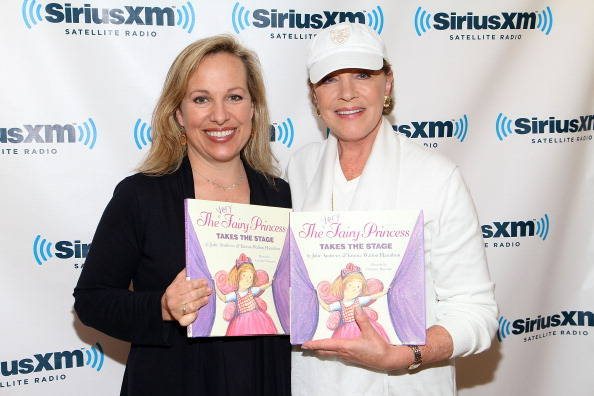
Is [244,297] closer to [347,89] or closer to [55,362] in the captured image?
[347,89]

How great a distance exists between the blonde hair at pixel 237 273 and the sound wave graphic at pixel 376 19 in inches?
54.5

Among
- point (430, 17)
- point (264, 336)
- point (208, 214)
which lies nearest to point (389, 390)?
point (264, 336)

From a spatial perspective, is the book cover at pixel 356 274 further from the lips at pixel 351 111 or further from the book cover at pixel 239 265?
the lips at pixel 351 111

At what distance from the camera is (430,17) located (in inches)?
109

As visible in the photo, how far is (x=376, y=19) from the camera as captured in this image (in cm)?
273

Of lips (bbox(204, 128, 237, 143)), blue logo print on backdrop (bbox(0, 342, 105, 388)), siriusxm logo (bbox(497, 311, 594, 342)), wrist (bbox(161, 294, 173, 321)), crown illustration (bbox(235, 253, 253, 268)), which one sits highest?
lips (bbox(204, 128, 237, 143))

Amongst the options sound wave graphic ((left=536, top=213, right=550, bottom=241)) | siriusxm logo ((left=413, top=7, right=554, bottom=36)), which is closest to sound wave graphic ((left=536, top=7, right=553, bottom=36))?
siriusxm logo ((left=413, top=7, right=554, bottom=36))

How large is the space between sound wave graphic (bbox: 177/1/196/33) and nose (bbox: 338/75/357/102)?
2.91 feet

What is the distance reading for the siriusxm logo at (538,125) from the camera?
2.86 meters

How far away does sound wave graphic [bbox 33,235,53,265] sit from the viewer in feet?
8.21

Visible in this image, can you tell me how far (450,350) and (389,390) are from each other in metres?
0.23

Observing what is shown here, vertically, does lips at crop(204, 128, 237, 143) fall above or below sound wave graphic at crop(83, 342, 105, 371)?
above

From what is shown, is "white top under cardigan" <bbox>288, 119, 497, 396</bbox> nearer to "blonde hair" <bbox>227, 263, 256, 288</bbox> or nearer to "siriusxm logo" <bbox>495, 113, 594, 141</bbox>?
"blonde hair" <bbox>227, 263, 256, 288</bbox>

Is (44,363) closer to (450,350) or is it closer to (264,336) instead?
(264,336)
